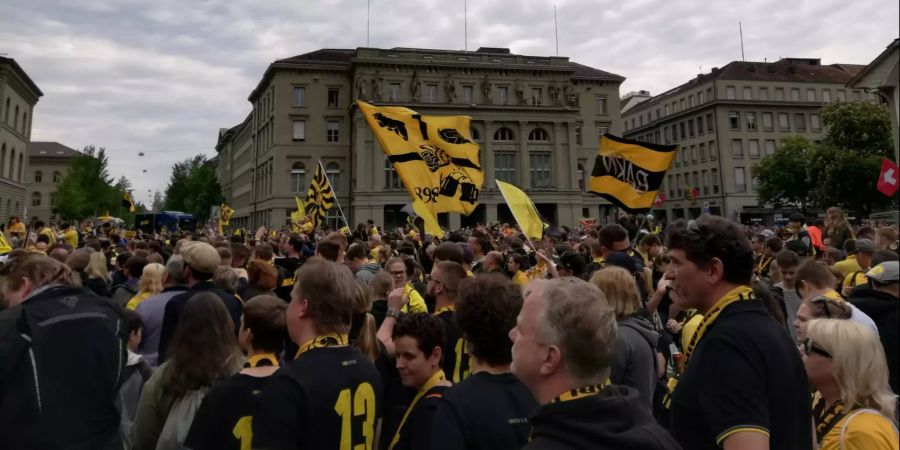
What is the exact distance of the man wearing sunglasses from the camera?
2102mm

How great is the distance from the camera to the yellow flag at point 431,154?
11.1 meters

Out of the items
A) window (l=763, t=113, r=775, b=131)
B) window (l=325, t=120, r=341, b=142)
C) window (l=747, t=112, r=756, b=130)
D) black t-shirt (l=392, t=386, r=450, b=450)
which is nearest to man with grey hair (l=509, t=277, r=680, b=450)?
black t-shirt (l=392, t=386, r=450, b=450)

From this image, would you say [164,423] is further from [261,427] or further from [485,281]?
[485,281]

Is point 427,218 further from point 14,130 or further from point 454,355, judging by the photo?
point 14,130

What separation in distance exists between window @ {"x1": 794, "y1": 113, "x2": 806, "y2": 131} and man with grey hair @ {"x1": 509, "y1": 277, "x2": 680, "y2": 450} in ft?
262

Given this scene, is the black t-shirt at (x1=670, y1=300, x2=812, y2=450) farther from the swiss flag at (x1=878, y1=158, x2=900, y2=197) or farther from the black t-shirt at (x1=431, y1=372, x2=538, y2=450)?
the swiss flag at (x1=878, y1=158, x2=900, y2=197)

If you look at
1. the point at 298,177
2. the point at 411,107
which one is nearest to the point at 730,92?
the point at 411,107

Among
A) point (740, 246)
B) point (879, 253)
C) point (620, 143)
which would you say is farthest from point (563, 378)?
point (620, 143)

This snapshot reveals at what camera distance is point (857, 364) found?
260 cm

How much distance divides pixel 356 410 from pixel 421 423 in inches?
14.5

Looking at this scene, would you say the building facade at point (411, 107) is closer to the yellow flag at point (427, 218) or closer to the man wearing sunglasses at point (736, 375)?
the yellow flag at point (427, 218)

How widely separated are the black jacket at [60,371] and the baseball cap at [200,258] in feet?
3.57

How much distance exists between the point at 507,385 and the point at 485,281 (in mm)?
582

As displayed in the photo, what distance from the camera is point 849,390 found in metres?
2.56
